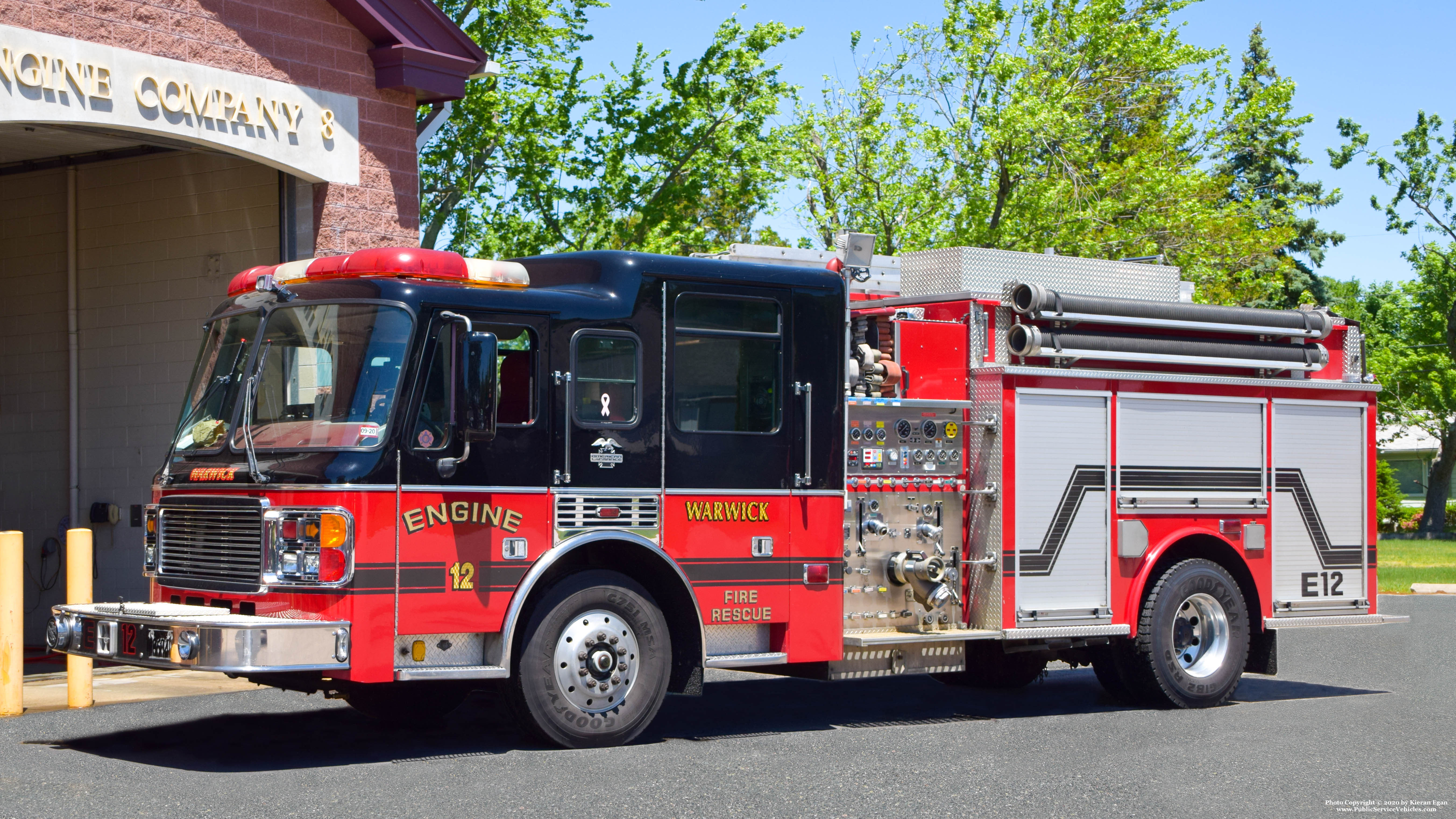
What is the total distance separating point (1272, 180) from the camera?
5138 centimetres

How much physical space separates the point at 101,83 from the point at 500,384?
202 inches

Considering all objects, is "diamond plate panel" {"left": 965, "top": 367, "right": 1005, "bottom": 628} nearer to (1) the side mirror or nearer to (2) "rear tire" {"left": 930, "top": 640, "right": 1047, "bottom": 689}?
(2) "rear tire" {"left": 930, "top": 640, "right": 1047, "bottom": 689}

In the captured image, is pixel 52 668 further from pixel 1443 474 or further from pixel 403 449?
pixel 1443 474

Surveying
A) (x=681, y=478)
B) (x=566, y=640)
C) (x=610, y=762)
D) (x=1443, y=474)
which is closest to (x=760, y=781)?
(x=610, y=762)

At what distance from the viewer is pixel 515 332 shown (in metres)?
8.30

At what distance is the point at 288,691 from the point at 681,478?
4.44 meters

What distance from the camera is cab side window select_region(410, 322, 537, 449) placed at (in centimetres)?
795

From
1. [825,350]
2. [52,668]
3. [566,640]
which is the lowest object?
[52,668]

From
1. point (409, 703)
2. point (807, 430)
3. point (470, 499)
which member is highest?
point (807, 430)

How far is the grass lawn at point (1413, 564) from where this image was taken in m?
25.6

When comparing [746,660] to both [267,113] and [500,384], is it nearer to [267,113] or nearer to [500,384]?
[500,384]

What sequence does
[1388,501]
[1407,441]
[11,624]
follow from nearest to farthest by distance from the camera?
1. [11,624]
2. [1388,501]
3. [1407,441]

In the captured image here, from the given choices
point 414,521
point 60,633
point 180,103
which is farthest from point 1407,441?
point 60,633

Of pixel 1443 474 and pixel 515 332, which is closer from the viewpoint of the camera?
pixel 515 332
